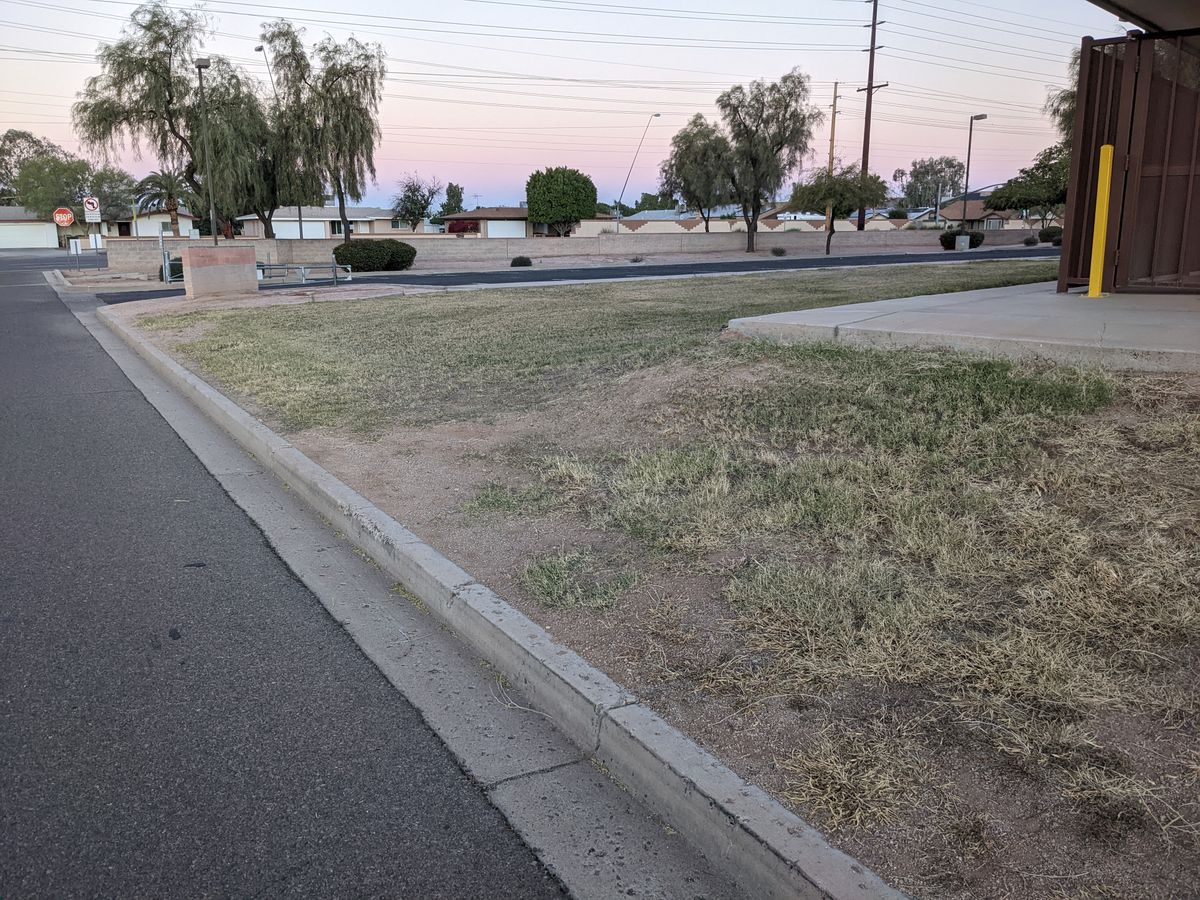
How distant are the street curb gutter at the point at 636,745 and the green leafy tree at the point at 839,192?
179 feet

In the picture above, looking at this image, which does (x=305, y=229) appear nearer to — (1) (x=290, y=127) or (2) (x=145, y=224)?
(2) (x=145, y=224)

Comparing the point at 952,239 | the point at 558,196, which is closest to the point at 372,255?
the point at 952,239

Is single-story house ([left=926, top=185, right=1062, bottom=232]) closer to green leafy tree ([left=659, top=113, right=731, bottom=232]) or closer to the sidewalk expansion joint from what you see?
green leafy tree ([left=659, top=113, right=731, bottom=232])

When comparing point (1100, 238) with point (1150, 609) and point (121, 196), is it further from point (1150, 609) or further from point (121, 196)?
point (121, 196)

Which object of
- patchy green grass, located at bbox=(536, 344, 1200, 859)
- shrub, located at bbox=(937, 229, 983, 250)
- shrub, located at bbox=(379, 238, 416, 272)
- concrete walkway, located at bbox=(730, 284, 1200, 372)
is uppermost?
shrub, located at bbox=(937, 229, 983, 250)

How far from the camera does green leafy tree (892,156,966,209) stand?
165 meters

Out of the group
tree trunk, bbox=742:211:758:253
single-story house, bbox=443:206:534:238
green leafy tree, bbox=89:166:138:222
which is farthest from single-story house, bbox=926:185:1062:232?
green leafy tree, bbox=89:166:138:222

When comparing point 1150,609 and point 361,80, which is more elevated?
point 361,80

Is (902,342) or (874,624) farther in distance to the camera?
(902,342)

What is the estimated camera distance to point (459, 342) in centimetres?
1330

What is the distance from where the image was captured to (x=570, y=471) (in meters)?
6.45

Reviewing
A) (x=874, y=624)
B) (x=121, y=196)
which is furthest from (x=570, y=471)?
(x=121, y=196)

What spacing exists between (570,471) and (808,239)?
6064cm

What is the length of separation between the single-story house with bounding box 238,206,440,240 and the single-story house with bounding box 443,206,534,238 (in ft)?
16.4
